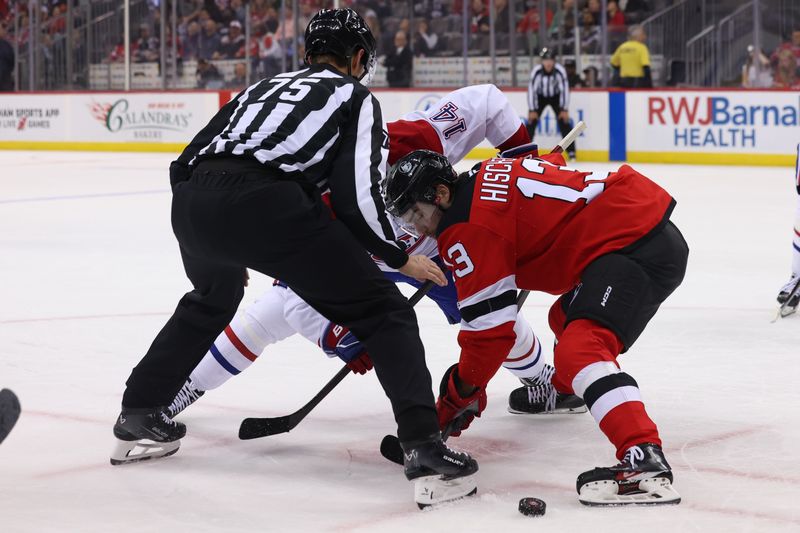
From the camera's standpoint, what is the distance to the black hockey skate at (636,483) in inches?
105

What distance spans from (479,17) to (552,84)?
1.54 metres

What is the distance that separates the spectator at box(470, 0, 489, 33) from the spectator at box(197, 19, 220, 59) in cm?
373

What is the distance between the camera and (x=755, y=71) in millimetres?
12633

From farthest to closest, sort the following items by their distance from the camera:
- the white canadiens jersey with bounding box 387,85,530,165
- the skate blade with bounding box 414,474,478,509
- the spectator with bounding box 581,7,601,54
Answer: the spectator with bounding box 581,7,601,54 → the white canadiens jersey with bounding box 387,85,530,165 → the skate blade with bounding box 414,474,478,509

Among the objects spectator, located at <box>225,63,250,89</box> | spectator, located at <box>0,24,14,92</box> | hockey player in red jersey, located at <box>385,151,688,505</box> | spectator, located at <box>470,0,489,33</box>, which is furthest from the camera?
spectator, located at <box>0,24,14,92</box>

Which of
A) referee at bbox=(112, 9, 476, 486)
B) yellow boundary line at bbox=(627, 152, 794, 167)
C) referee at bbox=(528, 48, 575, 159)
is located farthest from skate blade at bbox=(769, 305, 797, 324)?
referee at bbox=(528, 48, 575, 159)

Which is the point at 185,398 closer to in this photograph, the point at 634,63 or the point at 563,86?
the point at 563,86

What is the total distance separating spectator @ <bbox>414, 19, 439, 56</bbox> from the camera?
14920 millimetres

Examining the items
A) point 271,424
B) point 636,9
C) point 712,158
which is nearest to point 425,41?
point 636,9

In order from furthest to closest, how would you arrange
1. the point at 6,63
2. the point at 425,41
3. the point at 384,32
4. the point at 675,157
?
the point at 6,63, the point at 384,32, the point at 425,41, the point at 675,157

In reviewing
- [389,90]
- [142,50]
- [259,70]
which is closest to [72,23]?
[142,50]

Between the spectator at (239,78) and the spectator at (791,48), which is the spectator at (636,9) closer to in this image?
the spectator at (791,48)

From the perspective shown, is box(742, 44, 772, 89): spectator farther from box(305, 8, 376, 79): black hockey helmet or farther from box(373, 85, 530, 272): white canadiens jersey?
box(305, 8, 376, 79): black hockey helmet

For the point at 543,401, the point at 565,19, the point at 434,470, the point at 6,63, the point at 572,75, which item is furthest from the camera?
the point at 6,63
